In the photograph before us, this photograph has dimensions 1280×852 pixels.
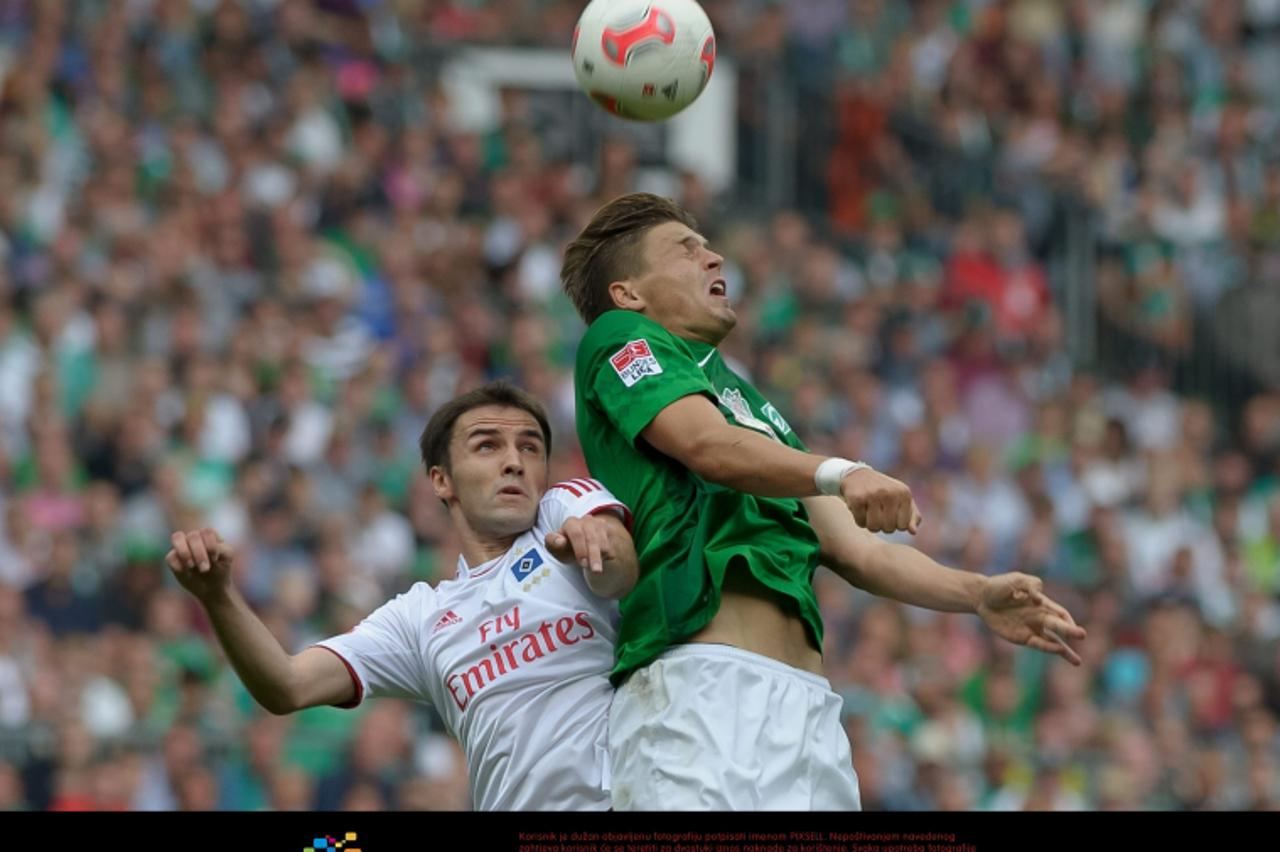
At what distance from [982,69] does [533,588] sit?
587 inches

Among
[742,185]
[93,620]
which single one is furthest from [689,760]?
[742,185]

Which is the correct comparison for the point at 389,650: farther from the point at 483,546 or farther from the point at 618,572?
the point at 618,572

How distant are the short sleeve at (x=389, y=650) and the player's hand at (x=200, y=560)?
71cm

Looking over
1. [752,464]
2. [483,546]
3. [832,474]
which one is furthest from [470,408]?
[832,474]

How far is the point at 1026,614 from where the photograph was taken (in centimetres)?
592

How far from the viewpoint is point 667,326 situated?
6.47m

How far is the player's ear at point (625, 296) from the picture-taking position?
6.52m

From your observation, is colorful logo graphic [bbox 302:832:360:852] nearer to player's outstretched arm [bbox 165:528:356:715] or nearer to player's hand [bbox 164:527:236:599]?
player's outstretched arm [bbox 165:528:356:715]

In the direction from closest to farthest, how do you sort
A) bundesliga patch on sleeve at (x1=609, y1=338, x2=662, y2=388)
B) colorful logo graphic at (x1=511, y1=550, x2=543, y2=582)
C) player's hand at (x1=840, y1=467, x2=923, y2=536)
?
player's hand at (x1=840, y1=467, x2=923, y2=536), bundesliga patch on sleeve at (x1=609, y1=338, x2=662, y2=388), colorful logo graphic at (x1=511, y1=550, x2=543, y2=582)

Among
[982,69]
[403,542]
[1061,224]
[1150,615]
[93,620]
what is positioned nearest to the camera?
[93,620]

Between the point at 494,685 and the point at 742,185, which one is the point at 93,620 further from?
the point at 742,185

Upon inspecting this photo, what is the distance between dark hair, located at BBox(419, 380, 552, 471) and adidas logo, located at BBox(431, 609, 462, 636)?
50 cm

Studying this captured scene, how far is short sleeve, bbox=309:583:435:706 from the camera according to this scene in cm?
655

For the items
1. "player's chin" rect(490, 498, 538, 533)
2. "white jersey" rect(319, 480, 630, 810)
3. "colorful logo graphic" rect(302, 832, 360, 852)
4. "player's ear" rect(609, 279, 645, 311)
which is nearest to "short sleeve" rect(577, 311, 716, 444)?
"player's ear" rect(609, 279, 645, 311)
